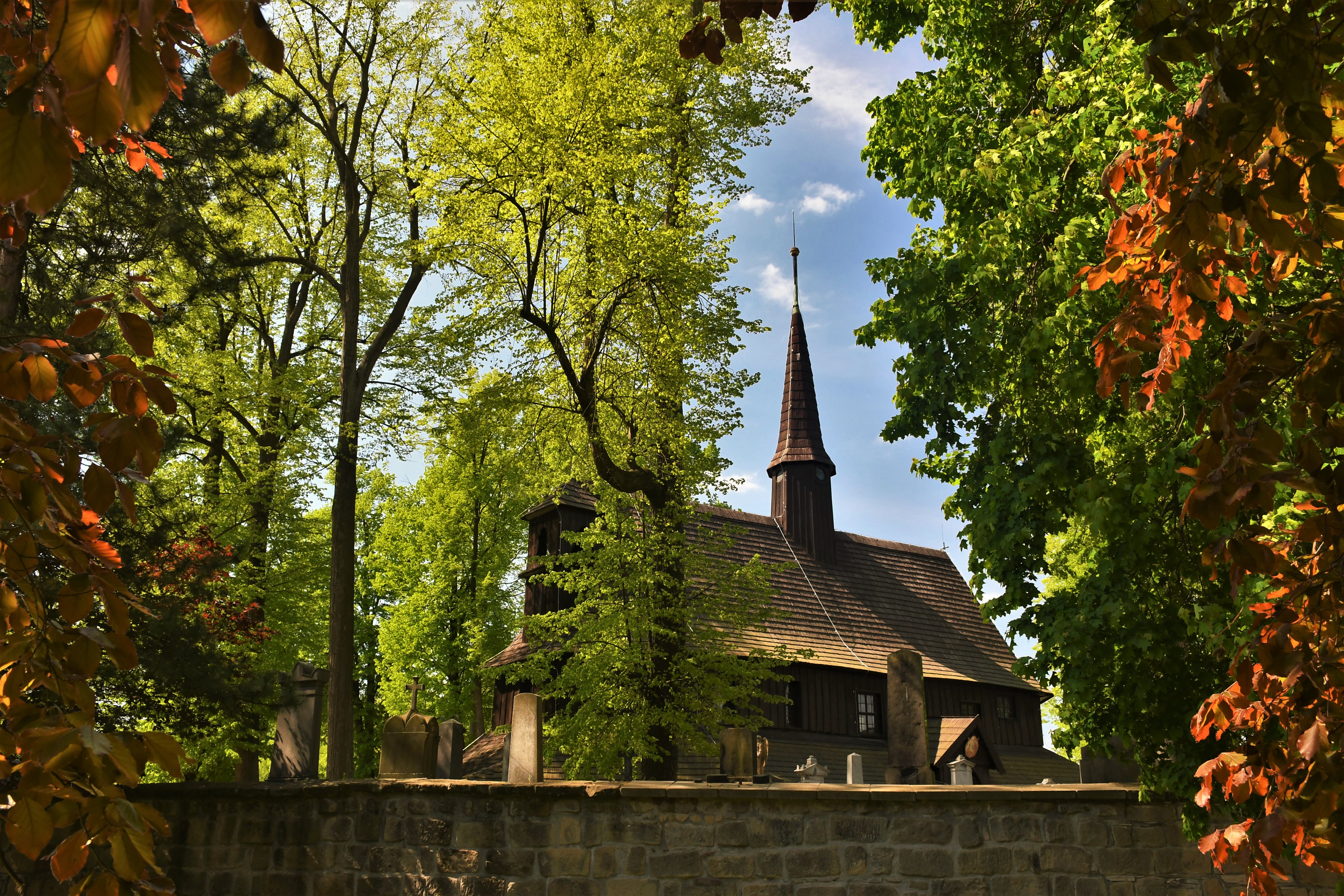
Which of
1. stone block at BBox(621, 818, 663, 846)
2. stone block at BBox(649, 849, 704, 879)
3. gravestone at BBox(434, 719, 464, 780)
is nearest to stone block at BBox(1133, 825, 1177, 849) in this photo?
stone block at BBox(649, 849, 704, 879)

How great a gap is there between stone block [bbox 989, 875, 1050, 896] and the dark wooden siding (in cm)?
1380

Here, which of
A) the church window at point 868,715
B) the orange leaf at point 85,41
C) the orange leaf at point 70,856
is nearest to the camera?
the orange leaf at point 85,41

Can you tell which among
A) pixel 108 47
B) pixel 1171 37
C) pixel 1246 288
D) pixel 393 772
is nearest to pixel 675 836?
pixel 393 772

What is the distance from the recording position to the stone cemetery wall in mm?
7641

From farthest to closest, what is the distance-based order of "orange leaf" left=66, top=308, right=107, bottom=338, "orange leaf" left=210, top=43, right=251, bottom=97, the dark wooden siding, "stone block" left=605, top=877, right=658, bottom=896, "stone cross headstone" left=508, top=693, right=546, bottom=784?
the dark wooden siding, "stone cross headstone" left=508, top=693, right=546, bottom=784, "stone block" left=605, top=877, right=658, bottom=896, "orange leaf" left=66, top=308, right=107, bottom=338, "orange leaf" left=210, top=43, right=251, bottom=97

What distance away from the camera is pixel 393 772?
8992 mm

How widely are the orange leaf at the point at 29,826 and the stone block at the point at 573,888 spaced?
636cm

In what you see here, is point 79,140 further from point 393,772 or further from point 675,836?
point 393,772

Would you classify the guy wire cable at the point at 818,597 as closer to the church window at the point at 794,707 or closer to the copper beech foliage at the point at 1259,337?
the church window at the point at 794,707

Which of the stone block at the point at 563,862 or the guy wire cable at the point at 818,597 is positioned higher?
the guy wire cable at the point at 818,597

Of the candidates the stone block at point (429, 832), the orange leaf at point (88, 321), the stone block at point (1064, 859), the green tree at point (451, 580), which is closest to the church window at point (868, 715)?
the green tree at point (451, 580)

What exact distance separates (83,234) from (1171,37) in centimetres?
997

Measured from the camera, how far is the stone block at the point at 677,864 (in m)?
7.62

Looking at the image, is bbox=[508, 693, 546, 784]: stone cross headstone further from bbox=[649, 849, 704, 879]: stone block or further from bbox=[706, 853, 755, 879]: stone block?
bbox=[706, 853, 755, 879]: stone block
